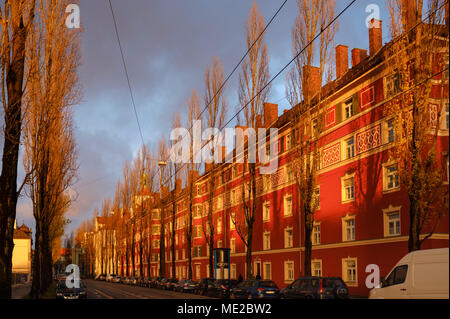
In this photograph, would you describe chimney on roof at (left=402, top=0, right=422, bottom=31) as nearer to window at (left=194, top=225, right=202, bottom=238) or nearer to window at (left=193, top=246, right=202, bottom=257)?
window at (left=193, top=246, right=202, bottom=257)

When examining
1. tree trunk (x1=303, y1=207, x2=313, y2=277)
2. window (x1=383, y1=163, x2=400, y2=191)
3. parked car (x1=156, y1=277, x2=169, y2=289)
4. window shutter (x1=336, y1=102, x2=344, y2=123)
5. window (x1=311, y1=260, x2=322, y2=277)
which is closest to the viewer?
window (x1=383, y1=163, x2=400, y2=191)

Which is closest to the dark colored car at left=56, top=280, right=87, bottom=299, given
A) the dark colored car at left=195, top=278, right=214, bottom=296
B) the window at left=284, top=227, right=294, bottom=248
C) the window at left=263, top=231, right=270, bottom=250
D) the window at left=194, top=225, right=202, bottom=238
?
the dark colored car at left=195, top=278, right=214, bottom=296

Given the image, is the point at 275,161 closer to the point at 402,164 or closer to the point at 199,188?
the point at 402,164

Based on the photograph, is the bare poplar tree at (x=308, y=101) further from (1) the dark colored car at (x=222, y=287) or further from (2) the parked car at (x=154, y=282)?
(2) the parked car at (x=154, y=282)

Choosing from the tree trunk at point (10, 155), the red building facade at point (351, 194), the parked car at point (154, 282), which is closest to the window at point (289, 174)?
the red building facade at point (351, 194)

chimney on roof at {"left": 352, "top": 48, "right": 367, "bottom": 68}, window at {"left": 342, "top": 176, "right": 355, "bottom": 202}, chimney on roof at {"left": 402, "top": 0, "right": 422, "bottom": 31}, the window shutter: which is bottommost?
window at {"left": 342, "top": 176, "right": 355, "bottom": 202}

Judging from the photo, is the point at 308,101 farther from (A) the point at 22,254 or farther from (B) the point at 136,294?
(A) the point at 22,254

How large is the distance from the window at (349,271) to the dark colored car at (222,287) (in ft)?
29.2

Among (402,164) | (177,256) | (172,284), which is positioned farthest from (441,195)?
(177,256)

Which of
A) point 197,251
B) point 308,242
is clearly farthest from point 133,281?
point 308,242

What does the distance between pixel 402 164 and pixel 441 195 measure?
91.2 inches

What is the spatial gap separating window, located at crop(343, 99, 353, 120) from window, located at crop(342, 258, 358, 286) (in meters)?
9.82

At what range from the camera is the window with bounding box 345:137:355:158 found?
3519cm

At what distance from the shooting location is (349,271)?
114 feet
